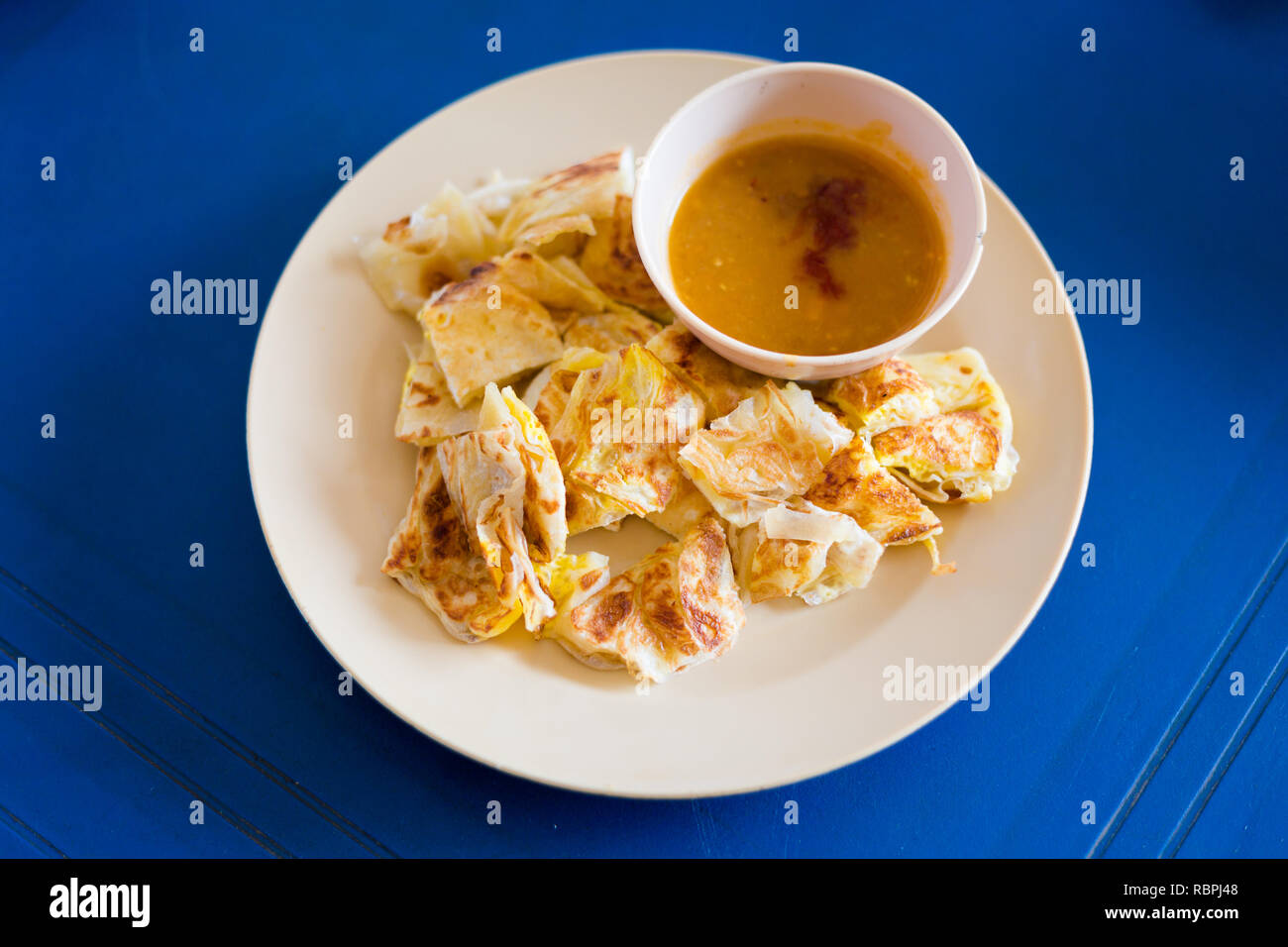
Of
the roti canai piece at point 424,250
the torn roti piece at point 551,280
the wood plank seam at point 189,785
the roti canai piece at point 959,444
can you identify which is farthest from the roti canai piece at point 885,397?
the wood plank seam at point 189,785

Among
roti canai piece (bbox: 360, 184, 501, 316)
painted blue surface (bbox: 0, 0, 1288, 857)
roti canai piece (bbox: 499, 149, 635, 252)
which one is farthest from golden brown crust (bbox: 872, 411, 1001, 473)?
roti canai piece (bbox: 360, 184, 501, 316)

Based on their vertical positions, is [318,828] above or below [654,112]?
below

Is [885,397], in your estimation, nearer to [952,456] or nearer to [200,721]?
[952,456]

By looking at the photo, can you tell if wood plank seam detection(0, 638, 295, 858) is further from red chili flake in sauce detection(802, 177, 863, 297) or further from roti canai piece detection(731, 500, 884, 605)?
red chili flake in sauce detection(802, 177, 863, 297)

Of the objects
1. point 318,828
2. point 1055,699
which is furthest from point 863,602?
point 318,828

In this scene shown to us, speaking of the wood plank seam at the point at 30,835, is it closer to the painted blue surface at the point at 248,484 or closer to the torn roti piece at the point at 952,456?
the painted blue surface at the point at 248,484

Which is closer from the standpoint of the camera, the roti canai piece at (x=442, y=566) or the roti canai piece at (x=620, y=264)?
the roti canai piece at (x=442, y=566)
